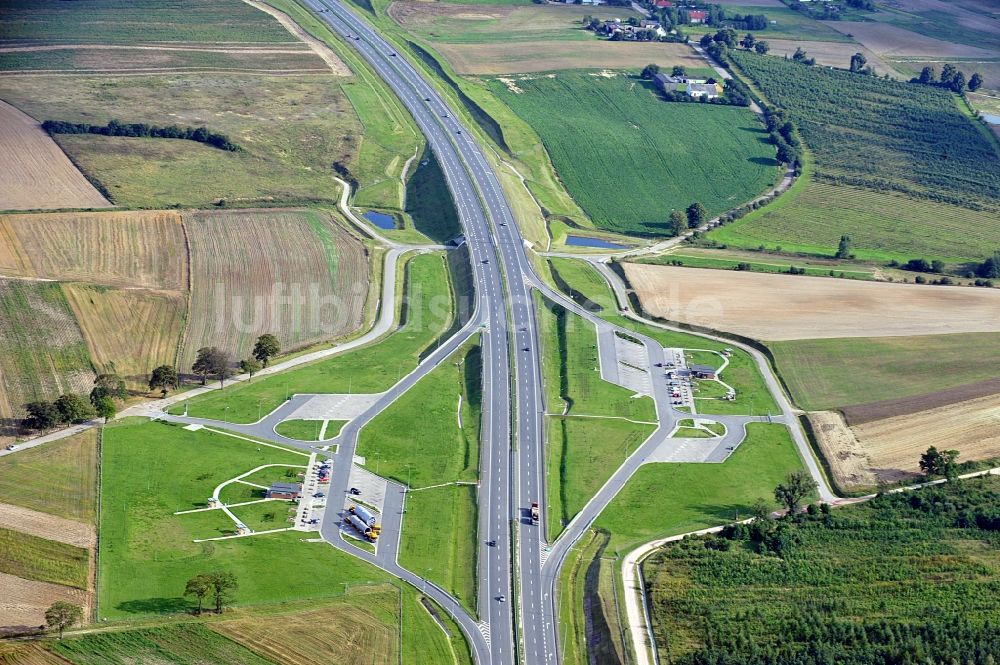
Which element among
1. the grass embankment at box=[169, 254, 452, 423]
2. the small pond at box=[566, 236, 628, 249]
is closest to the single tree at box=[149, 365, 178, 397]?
the grass embankment at box=[169, 254, 452, 423]

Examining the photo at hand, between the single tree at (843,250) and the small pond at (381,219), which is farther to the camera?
the small pond at (381,219)

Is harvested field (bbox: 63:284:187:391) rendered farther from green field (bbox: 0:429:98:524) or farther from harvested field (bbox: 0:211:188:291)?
green field (bbox: 0:429:98:524)

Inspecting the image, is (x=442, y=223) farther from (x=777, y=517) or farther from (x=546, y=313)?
(x=777, y=517)

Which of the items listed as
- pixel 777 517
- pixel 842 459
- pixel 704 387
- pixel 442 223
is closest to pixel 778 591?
pixel 777 517

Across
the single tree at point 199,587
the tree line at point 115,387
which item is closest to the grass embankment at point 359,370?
the tree line at point 115,387

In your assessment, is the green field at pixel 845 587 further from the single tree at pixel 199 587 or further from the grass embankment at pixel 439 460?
the single tree at pixel 199 587

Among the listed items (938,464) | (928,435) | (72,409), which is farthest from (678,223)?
(72,409)
